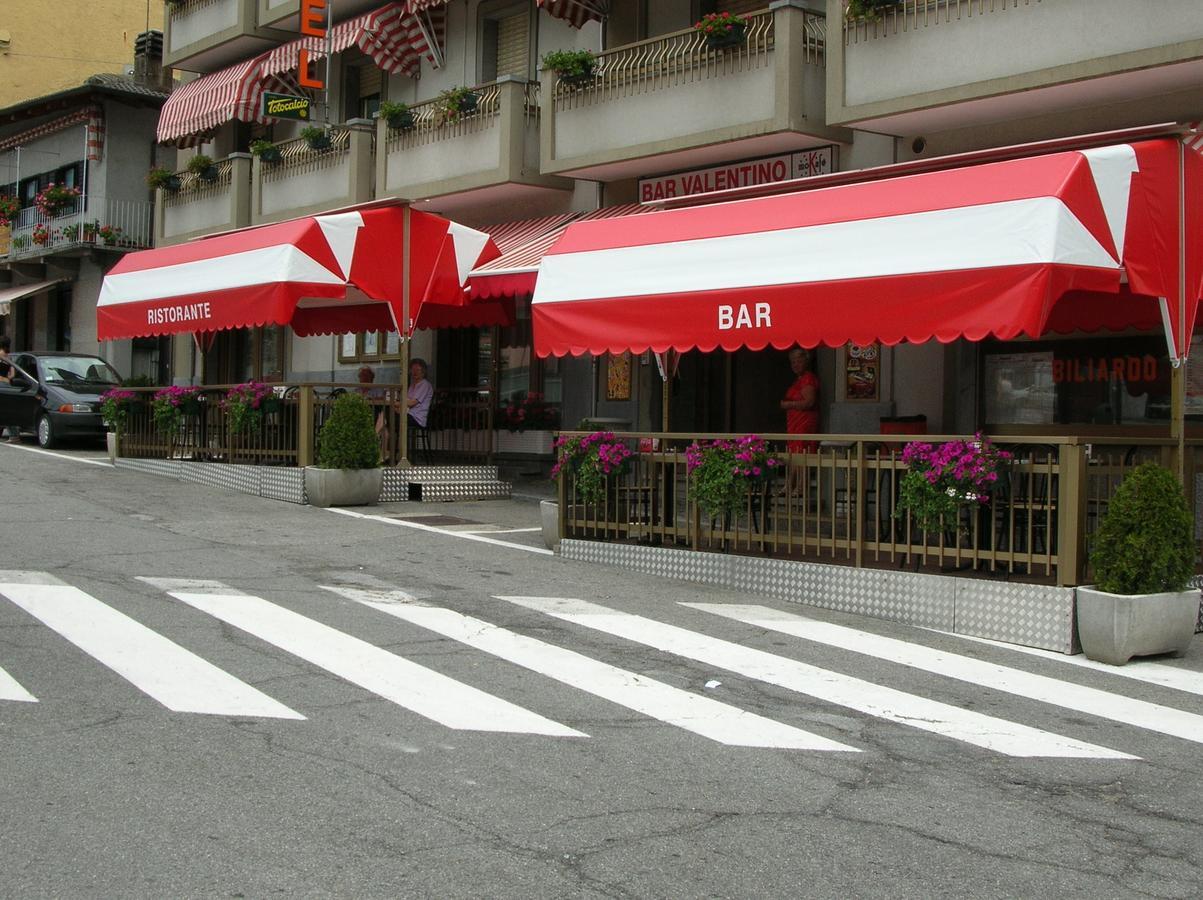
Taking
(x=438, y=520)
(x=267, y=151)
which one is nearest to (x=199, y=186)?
(x=267, y=151)

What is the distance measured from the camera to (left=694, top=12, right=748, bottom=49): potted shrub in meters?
16.3

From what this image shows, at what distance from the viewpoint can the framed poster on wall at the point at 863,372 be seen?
16094 millimetres

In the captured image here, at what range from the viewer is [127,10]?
4291cm

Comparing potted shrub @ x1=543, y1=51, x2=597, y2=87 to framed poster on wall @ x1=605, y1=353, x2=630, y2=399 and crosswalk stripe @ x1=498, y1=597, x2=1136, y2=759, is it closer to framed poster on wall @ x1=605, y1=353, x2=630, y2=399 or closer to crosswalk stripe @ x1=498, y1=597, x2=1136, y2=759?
framed poster on wall @ x1=605, y1=353, x2=630, y2=399

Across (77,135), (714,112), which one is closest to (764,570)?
(714,112)

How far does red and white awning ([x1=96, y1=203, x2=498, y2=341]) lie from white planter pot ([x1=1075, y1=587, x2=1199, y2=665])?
10362 mm

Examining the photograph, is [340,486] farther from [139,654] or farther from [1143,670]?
[1143,670]

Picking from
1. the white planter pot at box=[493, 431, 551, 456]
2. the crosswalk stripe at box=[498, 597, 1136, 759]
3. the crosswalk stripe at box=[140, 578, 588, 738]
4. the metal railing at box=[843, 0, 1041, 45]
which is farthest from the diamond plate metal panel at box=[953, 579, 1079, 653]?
the white planter pot at box=[493, 431, 551, 456]

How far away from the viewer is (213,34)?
27.2 meters

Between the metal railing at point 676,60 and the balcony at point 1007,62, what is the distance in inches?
36.0

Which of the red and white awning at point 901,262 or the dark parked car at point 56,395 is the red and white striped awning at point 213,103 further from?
the red and white awning at point 901,262

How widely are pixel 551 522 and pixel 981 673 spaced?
5401 mm

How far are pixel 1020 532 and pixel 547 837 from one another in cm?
553

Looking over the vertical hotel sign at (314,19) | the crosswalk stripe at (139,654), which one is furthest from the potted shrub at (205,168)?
the crosswalk stripe at (139,654)
